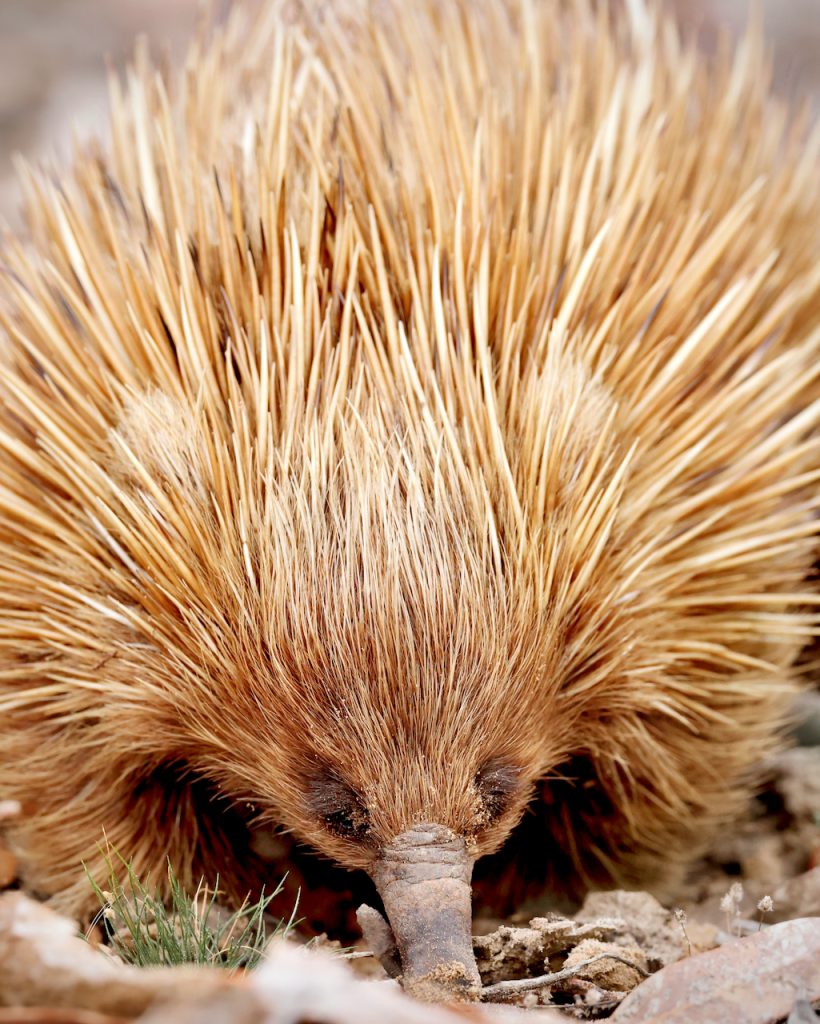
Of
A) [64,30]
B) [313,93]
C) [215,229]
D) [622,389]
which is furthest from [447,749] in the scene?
[64,30]

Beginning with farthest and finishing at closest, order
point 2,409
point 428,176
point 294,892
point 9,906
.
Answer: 1. point 294,892
2. point 2,409
3. point 428,176
4. point 9,906

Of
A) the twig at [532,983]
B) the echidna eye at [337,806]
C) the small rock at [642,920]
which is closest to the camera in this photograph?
the twig at [532,983]

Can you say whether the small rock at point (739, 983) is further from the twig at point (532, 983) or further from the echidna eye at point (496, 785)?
the echidna eye at point (496, 785)

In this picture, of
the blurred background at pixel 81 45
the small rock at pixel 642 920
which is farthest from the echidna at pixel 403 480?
the blurred background at pixel 81 45

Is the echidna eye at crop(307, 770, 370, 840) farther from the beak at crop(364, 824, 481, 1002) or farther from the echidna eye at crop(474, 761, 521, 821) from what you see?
the echidna eye at crop(474, 761, 521, 821)

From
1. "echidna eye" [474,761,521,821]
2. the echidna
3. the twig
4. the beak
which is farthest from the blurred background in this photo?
the twig

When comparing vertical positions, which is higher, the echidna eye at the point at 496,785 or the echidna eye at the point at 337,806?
the echidna eye at the point at 496,785

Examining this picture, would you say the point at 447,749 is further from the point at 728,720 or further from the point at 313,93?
the point at 313,93
